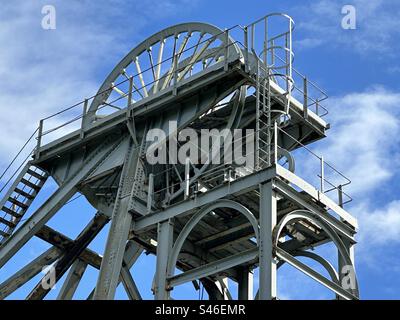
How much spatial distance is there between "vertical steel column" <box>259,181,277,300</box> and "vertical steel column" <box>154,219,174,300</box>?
2.94m

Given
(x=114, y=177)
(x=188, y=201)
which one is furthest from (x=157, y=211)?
(x=114, y=177)

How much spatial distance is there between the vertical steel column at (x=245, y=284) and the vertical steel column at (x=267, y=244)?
4.58 meters

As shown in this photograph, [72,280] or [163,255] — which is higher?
[72,280]

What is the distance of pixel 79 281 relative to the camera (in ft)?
105

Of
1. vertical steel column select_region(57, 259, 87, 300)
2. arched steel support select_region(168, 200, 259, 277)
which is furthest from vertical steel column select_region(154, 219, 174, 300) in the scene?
vertical steel column select_region(57, 259, 87, 300)

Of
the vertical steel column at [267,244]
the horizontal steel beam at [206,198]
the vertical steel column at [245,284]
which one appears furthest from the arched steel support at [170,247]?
the vertical steel column at [245,284]

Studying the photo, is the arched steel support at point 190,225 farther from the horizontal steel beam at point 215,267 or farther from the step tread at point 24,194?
the step tread at point 24,194

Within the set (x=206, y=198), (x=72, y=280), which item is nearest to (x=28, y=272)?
(x=72, y=280)

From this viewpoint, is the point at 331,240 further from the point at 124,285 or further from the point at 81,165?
the point at 81,165

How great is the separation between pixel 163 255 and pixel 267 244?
11.0ft

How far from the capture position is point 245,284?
29359mm

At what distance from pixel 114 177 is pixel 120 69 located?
3.72 m

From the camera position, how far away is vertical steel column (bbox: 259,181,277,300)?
23938 mm

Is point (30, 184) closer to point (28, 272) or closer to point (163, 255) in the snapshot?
point (28, 272)
